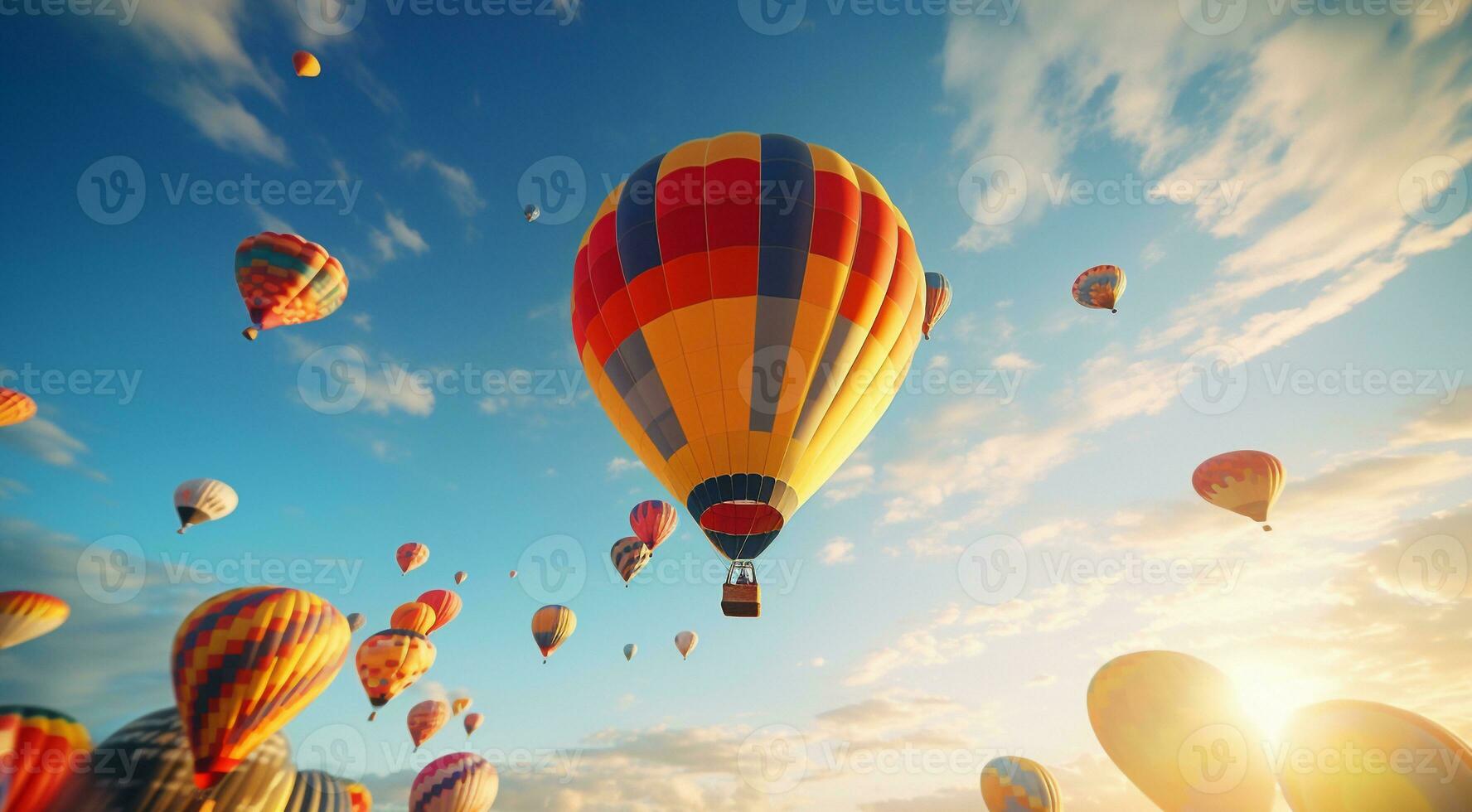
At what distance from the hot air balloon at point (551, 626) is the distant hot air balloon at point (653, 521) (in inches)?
231

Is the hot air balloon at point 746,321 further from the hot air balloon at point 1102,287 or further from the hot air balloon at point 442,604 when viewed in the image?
the hot air balloon at point 442,604

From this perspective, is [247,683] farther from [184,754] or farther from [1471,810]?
[1471,810]

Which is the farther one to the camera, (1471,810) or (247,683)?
(247,683)

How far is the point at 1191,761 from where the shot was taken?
9.51 meters

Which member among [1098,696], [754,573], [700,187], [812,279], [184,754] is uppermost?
[700,187]

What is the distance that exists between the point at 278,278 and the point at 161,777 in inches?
418

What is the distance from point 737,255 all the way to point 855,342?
2.95m

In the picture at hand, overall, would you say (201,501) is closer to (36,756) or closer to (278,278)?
(278,278)

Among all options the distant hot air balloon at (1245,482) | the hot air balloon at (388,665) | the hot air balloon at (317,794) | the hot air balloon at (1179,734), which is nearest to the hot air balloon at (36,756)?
the hot air balloon at (317,794)

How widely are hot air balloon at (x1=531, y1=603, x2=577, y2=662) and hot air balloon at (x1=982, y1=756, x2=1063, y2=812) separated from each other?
15.5 metres

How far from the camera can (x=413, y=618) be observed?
21469 millimetres

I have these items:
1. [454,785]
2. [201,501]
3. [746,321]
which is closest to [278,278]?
[201,501]

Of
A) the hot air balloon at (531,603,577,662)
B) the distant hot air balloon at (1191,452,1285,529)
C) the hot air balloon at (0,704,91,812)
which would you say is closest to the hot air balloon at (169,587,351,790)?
the hot air balloon at (0,704,91,812)

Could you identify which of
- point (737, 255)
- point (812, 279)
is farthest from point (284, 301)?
point (812, 279)
